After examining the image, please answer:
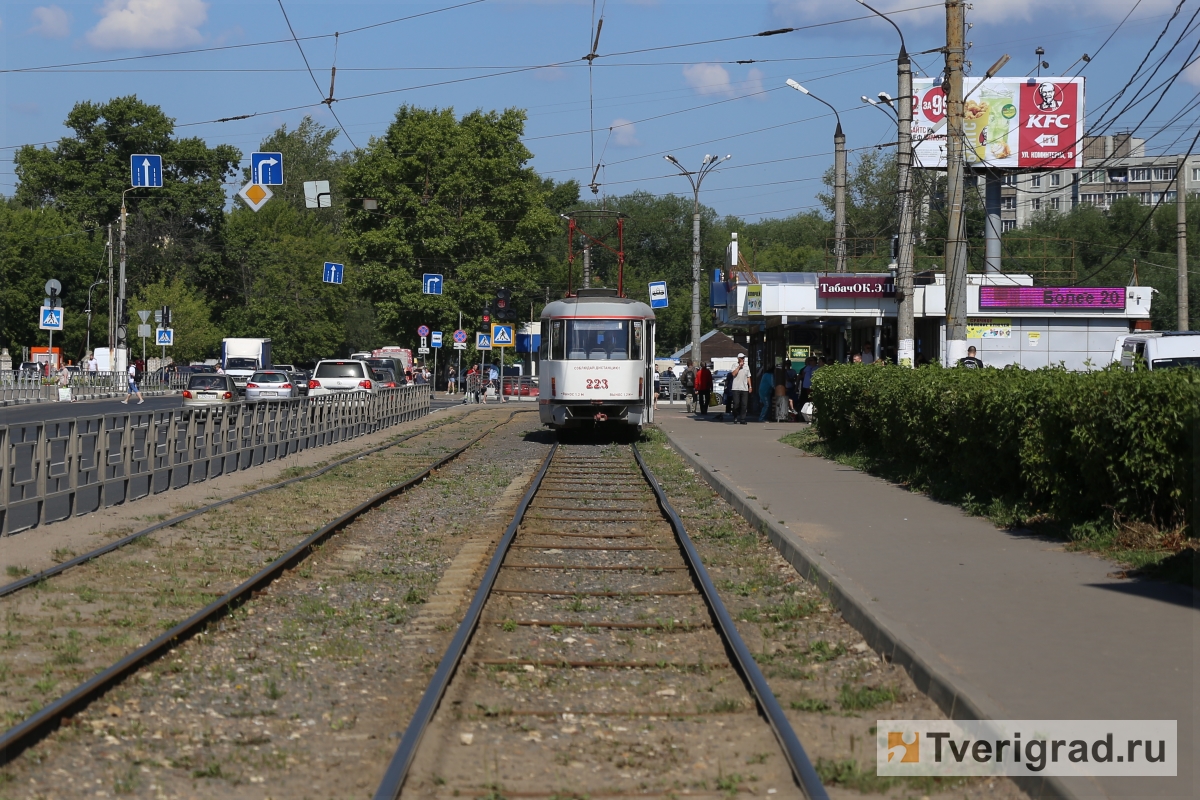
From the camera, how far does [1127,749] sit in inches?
205

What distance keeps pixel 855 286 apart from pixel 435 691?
2911cm

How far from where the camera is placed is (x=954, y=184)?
65.0 ft

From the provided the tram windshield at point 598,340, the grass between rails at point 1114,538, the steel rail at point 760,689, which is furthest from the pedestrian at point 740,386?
the steel rail at point 760,689

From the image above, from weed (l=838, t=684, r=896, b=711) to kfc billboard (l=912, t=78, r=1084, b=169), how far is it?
129 feet

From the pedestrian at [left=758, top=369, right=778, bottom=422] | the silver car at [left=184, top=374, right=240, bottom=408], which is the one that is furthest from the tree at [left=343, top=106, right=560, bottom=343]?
the pedestrian at [left=758, top=369, right=778, bottom=422]

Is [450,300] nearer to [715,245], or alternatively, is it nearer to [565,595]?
[715,245]

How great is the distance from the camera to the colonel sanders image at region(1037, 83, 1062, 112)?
43.6 metres

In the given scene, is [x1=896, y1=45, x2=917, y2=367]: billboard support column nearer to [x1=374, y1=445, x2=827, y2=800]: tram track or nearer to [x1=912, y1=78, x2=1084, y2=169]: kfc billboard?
[x1=374, y1=445, x2=827, y2=800]: tram track

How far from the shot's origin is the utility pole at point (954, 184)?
64.1 feet

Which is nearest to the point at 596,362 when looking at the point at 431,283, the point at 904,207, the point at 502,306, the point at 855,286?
the point at 904,207

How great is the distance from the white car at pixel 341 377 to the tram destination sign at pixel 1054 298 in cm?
1774

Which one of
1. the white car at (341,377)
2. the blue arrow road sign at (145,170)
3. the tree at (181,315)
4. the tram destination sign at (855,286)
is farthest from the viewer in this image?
the tree at (181,315)

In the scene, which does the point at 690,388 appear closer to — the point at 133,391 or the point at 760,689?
the point at 133,391

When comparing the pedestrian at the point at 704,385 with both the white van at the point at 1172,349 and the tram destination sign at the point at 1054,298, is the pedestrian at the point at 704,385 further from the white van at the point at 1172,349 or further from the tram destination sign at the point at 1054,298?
the white van at the point at 1172,349
